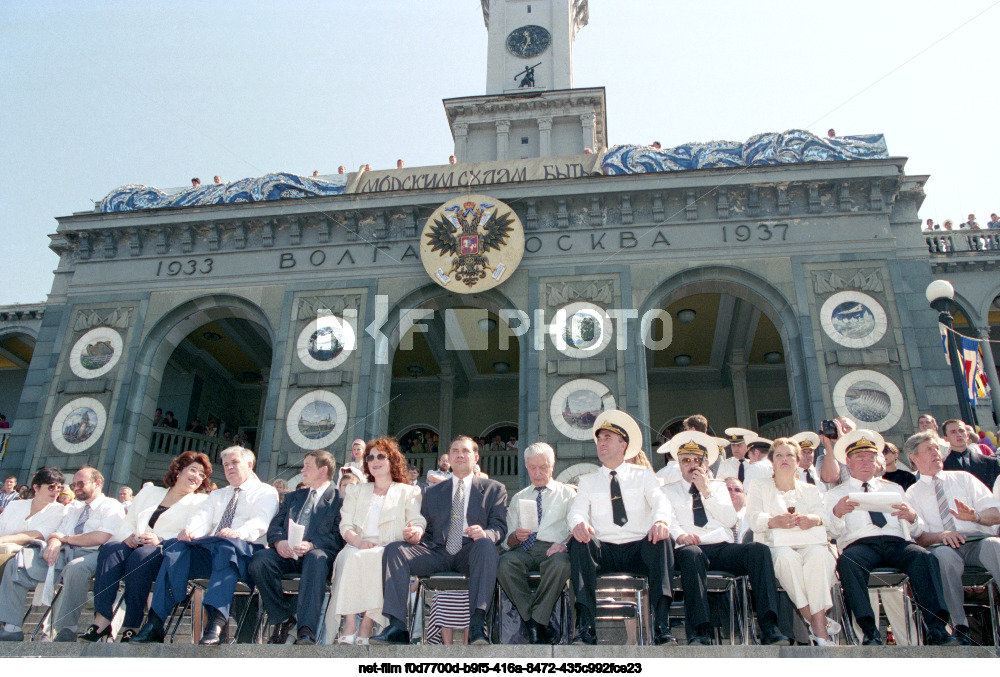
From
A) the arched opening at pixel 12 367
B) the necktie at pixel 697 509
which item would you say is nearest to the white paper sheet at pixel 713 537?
the necktie at pixel 697 509

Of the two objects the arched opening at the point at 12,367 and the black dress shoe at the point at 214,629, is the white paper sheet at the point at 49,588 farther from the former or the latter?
the arched opening at the point at 12,367

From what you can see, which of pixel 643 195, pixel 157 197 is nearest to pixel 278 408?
pixel 157 197

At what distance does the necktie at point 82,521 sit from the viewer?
8.46 metres

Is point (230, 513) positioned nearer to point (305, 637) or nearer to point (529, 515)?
point (305, 637)

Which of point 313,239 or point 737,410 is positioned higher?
point 313,239

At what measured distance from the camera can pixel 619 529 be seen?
23.9ft

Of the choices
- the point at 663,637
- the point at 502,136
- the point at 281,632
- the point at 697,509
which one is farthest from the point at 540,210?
the point at 502,136

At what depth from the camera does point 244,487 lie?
7.98 meters

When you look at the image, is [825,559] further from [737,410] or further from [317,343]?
[737,410]

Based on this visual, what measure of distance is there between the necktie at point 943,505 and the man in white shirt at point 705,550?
205cm

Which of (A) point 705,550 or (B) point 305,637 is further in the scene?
(A) point 705,550

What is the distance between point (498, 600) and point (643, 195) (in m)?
13.0

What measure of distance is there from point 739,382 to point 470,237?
35.6ft

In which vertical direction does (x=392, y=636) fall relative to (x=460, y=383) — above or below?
below
